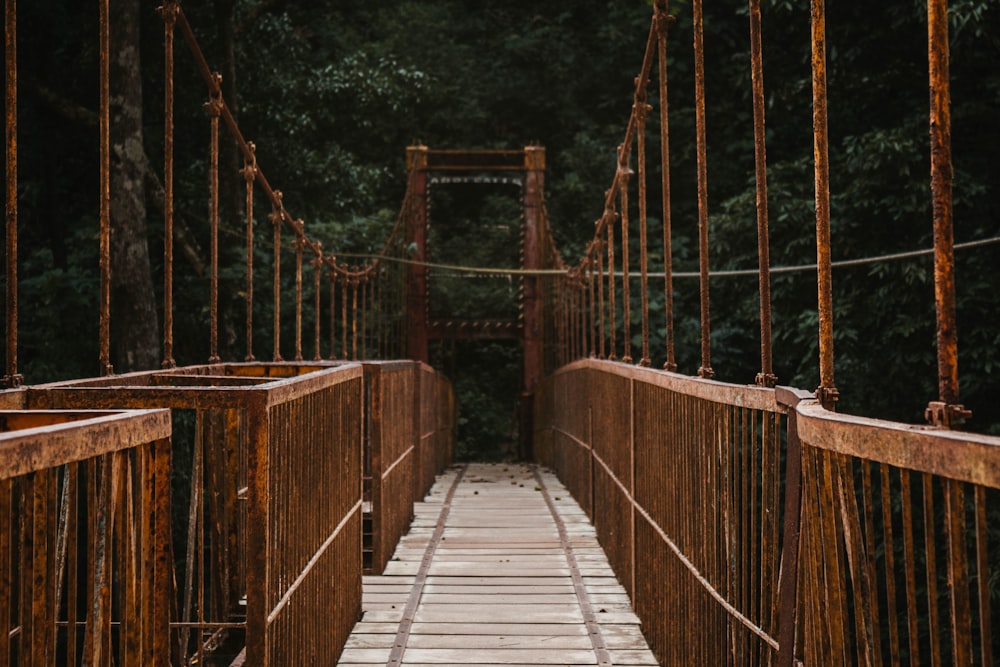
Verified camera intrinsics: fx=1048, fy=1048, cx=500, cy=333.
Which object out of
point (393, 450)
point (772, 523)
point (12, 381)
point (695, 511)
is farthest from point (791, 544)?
point (393, 450)

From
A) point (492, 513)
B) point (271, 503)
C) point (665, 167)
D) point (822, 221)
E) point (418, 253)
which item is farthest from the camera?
point (418, 253)

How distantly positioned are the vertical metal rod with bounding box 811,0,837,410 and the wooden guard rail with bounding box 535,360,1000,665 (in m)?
0.06

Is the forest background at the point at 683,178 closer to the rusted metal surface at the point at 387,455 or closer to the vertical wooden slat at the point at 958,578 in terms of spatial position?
the rusted metal surface at the point at 387,455

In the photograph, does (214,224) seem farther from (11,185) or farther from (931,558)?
(931,558)

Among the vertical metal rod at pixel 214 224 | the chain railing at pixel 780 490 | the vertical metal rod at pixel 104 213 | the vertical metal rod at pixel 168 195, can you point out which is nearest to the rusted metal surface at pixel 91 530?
the chain railing at pixel 780 490

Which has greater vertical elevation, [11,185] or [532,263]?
[532,263]

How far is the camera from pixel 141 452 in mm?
1572

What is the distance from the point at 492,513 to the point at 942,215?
628cm

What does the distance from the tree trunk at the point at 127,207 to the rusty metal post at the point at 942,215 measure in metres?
7.39

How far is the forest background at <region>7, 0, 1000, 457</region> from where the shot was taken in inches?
328

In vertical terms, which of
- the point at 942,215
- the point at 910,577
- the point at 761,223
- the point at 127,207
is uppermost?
the point at 127,207

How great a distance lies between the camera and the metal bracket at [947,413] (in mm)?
1228

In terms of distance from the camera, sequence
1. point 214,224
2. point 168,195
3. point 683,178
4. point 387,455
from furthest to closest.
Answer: point 683,178
point 387,455
point 214,224
point 168,195

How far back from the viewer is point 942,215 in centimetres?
127
